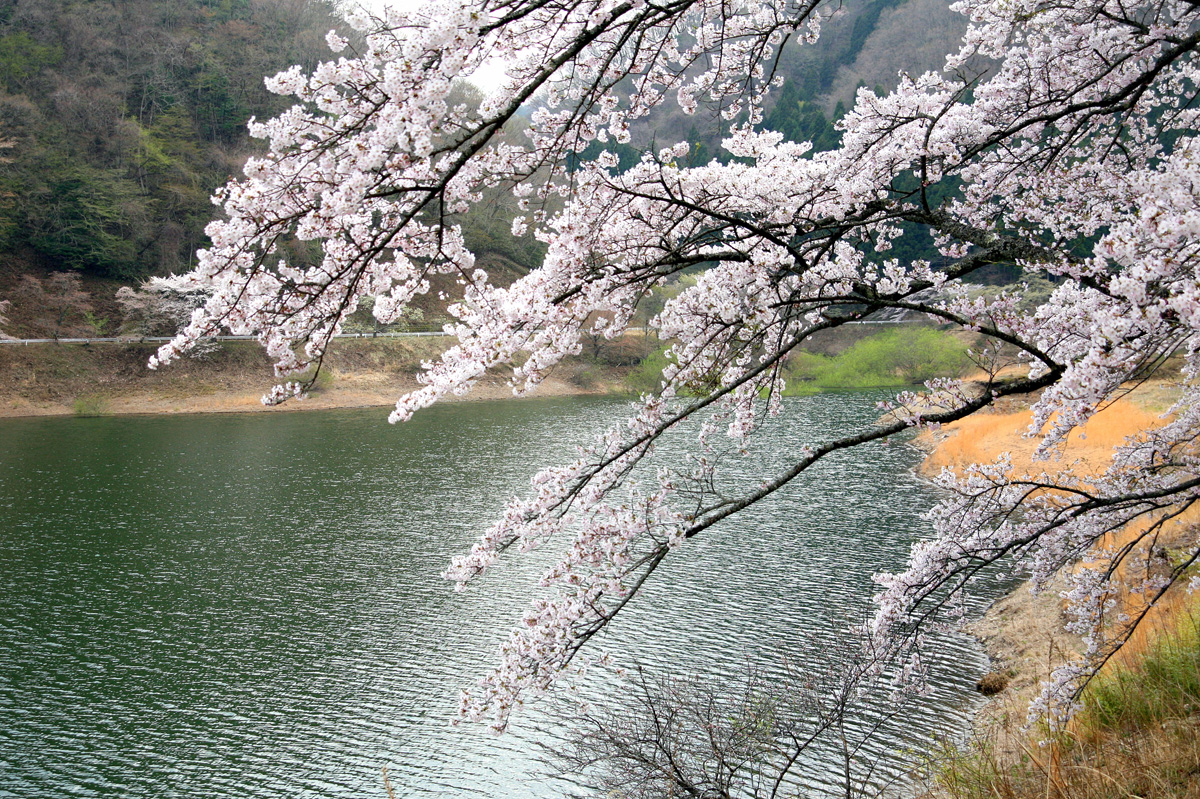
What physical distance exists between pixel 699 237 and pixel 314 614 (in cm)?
1052

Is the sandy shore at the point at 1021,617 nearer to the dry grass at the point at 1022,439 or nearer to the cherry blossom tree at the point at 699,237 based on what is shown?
the dry grass at the point at 1022,439

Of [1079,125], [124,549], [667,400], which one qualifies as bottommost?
[124,549]

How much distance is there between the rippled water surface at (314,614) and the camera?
8242mm

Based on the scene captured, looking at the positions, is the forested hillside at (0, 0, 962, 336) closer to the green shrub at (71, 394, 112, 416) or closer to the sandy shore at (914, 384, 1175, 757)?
the green shrub at (71, 394, 112, 416)

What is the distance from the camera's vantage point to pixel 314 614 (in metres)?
12.2


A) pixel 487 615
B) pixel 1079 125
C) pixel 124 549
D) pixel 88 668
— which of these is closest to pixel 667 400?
pixel 1079 125

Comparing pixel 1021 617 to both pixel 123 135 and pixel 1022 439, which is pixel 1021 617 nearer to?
pixel 1022 439

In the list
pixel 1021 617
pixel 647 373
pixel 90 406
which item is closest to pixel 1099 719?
pixel 1021 617

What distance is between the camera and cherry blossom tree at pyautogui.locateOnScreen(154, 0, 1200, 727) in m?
2.80

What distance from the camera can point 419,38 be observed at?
262cm

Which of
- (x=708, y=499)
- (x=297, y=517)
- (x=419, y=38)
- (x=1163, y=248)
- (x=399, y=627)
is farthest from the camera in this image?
(x=297, y=517)

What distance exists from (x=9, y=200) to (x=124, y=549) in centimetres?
3493

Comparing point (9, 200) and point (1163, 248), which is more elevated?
point (9, 200)

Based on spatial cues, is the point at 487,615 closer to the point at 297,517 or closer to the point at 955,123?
the point at 297,517
